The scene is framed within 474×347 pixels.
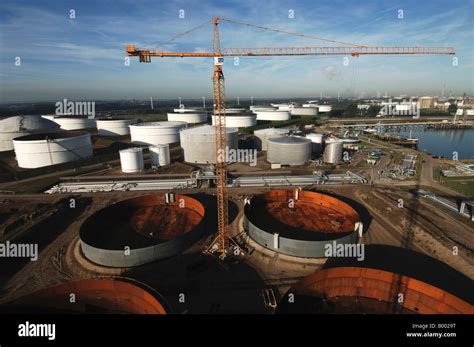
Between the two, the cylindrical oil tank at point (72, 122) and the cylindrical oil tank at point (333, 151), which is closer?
the cylindrical oil tank at point (333, 151)

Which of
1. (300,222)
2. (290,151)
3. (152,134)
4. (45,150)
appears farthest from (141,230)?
(152,134)

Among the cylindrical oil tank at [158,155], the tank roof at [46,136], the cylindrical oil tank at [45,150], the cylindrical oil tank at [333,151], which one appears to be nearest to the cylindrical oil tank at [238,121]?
the cylindrical oil tank at [158,155]

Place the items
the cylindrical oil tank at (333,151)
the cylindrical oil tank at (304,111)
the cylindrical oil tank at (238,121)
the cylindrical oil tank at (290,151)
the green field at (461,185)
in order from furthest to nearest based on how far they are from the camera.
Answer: the cylindrical oil tank at (304,111) < the cylindrical oil tank at (238,121) < the cylindrical oil tank at (333,151) < the cylindrical oil tank at (290,151) < the green field at (461,185)

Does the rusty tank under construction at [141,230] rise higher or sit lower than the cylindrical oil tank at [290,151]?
lower

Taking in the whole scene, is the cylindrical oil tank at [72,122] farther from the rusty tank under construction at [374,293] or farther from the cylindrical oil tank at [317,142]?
the rusty tank under construction at [374,293]

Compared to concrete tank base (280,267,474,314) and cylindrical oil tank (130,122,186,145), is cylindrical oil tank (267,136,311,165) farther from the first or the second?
concrete tank base (280,267,474,314)

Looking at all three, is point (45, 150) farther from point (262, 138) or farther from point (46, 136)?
point (262, 138)

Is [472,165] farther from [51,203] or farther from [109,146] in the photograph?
[109,146]
